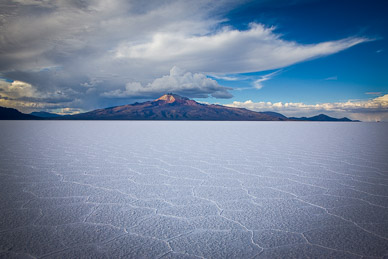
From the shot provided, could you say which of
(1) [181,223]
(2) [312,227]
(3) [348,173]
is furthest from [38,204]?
(3) [348,173]

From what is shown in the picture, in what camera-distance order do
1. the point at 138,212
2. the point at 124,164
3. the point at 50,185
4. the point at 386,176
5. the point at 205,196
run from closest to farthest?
1. the point at 138,212
2. the point at 205,196
3. the point at 50,185
4. the point at 386,176
5. the point at 124,164

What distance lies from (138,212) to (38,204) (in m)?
1.34

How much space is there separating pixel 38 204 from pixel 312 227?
10.7ft

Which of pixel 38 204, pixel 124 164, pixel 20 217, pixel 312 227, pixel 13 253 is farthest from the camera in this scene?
pixel 124 164

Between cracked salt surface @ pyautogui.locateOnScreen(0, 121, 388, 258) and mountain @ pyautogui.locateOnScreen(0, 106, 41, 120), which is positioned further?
mountain @ pyautogui.locateOnScreen(0, 106, 41, 120)

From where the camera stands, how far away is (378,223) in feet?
7.48

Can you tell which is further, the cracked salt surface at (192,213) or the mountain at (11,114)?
the mountain at (11,114)

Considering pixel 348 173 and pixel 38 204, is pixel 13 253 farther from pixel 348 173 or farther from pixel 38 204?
pixel 348 173

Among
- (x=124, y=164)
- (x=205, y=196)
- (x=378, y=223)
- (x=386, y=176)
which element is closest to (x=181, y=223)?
(x=205, y=196)

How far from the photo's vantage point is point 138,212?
→ 253 cm

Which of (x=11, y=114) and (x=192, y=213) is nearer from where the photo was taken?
(x=192, y=213)

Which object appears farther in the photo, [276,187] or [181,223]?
[276,187]

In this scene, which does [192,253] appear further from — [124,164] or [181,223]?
[124,164]

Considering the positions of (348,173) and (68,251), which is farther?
(348,173)
